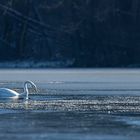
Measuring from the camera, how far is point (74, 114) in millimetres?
15469

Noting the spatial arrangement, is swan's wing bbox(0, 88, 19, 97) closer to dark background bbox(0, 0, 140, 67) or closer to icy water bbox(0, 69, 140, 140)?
icy water bbox(0, 69, 140, 140)

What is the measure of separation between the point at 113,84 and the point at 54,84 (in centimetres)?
183

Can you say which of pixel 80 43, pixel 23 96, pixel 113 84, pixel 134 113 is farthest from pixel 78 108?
pixel 80 43

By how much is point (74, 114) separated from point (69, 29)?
35965 millimetres

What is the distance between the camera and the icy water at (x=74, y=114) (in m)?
12.5

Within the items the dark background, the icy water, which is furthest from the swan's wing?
the dark background

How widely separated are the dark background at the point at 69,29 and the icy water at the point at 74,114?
25182mm

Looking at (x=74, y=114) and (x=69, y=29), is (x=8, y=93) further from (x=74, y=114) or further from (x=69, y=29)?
(x=69, y=29)

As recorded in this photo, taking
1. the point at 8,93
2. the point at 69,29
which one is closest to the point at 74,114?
the point at 8,93

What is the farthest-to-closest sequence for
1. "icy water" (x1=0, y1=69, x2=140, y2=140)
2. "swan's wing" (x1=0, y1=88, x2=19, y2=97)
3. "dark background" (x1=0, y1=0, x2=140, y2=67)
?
"dark background" (x1=0, y1=0, x2=140, y2=67) → "swan's wing" (x1=0, y1=88, x2=19, y2=97) → "icy water" (x1=0, y1=69, x2=140, y2=140)

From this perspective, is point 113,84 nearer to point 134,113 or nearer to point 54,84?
point 54,84

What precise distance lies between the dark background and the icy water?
2518cm

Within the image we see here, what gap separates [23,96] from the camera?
1995cm

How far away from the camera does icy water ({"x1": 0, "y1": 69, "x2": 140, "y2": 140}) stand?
12531 millimetres
